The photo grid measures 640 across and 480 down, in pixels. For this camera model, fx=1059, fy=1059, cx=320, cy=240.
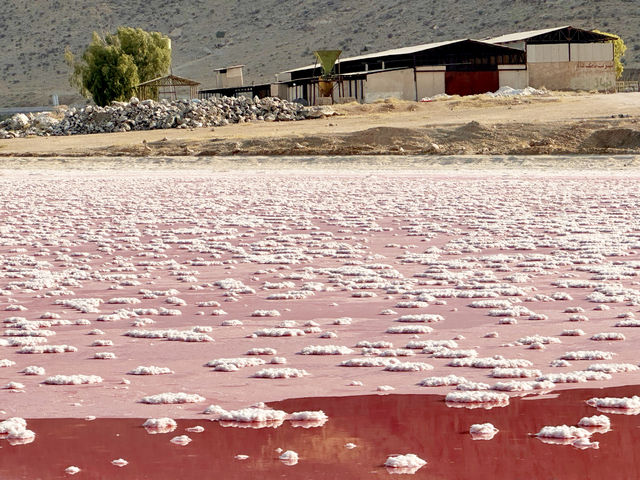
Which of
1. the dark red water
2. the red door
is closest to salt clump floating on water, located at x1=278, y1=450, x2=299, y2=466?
the dark red water

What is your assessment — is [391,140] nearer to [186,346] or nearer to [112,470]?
[186,346]

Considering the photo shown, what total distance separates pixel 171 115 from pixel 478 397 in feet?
165

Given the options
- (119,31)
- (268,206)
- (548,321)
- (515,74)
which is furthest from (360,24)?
(548,321)

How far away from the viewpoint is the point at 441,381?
6.10 m

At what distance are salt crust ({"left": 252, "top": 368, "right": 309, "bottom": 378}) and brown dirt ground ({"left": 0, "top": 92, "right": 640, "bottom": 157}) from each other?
29780mm

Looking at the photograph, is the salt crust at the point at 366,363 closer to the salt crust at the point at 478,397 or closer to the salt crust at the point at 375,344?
the salt crust at the point at 375,344

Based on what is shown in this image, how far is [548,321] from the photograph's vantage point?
7848 millimetres

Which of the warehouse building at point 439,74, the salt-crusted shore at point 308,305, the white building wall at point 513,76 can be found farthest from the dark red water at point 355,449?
the white building wall at point 513,76

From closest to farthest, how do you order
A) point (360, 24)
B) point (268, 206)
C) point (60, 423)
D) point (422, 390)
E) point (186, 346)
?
point (60, 423) < point (422, 390) < point (186, 346) < point (268, 206) < point (360, 24)

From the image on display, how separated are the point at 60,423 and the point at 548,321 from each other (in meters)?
3.87

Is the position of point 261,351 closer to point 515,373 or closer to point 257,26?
point 515,373

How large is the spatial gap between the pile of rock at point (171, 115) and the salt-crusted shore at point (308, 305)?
119ft

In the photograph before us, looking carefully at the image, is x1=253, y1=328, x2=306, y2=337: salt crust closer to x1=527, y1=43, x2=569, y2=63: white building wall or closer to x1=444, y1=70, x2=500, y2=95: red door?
x1=444, y1=70, x2=500, y2=95: red door

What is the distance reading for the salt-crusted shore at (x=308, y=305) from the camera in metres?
6.16
